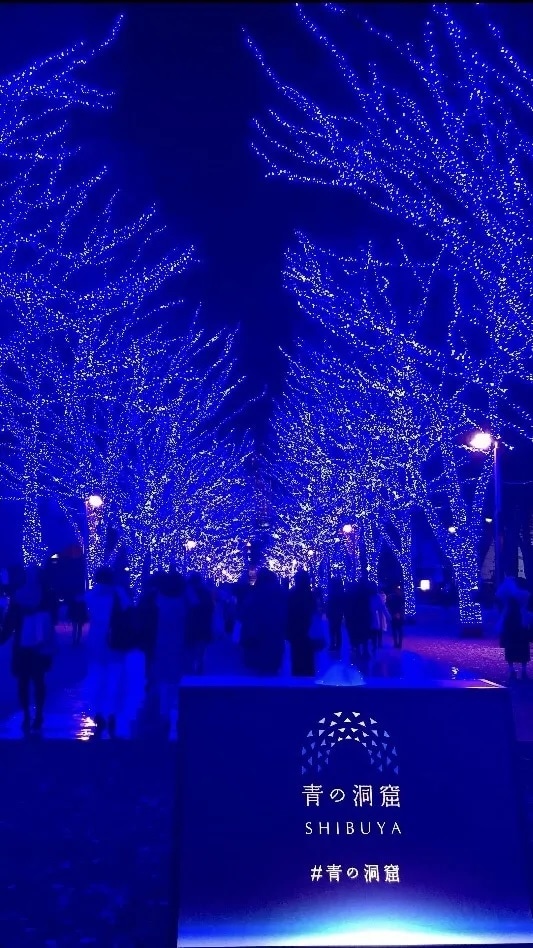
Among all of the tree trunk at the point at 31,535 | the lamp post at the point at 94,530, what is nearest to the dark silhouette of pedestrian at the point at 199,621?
the lamp post at the point at 94,530

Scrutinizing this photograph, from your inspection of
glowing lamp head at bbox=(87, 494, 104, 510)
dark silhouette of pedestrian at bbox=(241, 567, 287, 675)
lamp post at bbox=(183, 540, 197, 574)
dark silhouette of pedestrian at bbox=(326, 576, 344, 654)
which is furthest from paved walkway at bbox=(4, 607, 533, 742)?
lamp post at bbox=(183, 540, 197, 574)

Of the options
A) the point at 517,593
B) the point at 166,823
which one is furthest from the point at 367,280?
the point at 166,823

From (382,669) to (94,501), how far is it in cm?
1711

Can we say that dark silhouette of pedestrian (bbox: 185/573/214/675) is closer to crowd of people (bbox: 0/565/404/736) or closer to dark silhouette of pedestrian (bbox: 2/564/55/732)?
crowd of people (bbox: 0/565/404/736)

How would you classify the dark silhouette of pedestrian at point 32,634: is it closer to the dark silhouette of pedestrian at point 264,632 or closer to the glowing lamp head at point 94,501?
the dark silhouette of pedestrian at point 264,632

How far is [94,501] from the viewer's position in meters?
35.5

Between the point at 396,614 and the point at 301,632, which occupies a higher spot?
the point at 396,614

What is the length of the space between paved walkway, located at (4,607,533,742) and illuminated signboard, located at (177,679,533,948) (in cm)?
91

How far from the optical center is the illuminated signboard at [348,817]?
15.4 feet

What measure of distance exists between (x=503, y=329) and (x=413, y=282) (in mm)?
6820

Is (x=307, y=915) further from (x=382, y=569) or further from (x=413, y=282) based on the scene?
(x=382, y=569)

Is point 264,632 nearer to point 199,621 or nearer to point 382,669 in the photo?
point 199,621

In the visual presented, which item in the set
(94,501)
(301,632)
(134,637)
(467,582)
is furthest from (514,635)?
(94,501)

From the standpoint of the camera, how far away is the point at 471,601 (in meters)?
30.1
